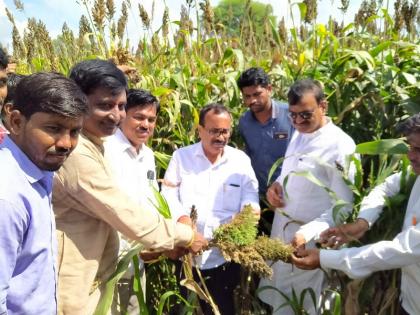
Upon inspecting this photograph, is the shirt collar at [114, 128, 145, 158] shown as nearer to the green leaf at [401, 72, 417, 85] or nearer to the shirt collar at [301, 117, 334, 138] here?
the shirt collar at [301, 117, 334, 138]

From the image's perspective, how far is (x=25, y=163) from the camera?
126 centimetres

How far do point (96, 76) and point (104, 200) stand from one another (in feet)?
1.60

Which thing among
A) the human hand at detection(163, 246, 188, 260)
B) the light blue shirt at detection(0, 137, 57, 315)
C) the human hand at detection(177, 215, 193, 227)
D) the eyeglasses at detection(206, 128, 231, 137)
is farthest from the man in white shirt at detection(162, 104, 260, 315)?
the light blue shirt at detection(0, 137, 57, 315)

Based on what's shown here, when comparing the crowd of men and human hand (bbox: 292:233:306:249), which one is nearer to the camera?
the crowd of men

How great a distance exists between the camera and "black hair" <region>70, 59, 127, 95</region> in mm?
1782

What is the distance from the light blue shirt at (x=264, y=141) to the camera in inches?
113

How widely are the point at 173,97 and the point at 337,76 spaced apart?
1.02 meters

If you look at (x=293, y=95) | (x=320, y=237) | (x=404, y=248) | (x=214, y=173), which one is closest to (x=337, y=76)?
(x=293, y=95)

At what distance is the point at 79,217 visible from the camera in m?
1.70

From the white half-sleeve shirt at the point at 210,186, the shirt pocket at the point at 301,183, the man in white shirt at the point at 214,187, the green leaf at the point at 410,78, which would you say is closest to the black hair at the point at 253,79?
the man in white shirt at the point at 214,187

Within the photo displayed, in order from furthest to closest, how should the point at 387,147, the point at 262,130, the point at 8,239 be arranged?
the point at 262,130 → the point at 387,147 → the point at 8,239

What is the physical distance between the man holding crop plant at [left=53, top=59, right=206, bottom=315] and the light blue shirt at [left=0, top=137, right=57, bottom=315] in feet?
0.84

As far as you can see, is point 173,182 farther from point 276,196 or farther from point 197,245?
point 197,245

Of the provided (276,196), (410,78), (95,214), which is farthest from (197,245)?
(410,78)
